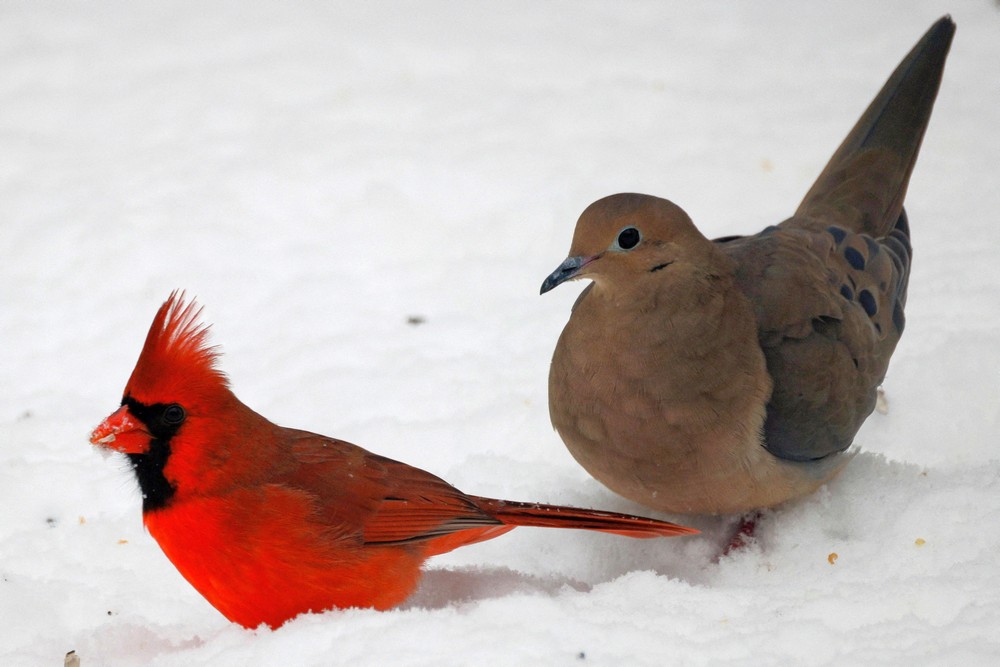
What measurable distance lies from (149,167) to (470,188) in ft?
5.82

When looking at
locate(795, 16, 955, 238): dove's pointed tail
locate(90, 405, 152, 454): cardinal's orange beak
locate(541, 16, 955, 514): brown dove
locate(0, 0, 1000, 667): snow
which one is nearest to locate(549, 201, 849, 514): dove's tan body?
locate(541, 16, 955, 514): brown dove

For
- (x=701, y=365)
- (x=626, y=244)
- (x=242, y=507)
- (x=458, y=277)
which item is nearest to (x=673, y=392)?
(x=701, y=365)

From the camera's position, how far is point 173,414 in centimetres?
290

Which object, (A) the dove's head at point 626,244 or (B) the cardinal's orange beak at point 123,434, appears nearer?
(B) the cardinal's orange beak at point 123,434

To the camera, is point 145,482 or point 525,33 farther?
point 525,33

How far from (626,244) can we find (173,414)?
1354 mm

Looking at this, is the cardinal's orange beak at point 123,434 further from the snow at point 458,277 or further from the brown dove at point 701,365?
the brown dove at point 701,365

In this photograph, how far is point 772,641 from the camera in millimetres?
2557

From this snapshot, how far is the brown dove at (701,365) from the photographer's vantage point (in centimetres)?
316

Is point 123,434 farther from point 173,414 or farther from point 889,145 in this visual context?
point 889,145

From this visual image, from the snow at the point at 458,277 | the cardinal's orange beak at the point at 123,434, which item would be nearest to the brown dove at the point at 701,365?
the snow at the point at 458,277

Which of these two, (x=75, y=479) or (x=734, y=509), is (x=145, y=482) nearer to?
(x=75, y=479)

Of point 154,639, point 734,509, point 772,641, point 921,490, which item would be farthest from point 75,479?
point 921,490

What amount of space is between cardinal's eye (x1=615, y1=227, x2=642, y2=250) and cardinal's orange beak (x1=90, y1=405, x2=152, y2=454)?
4.63 feet
